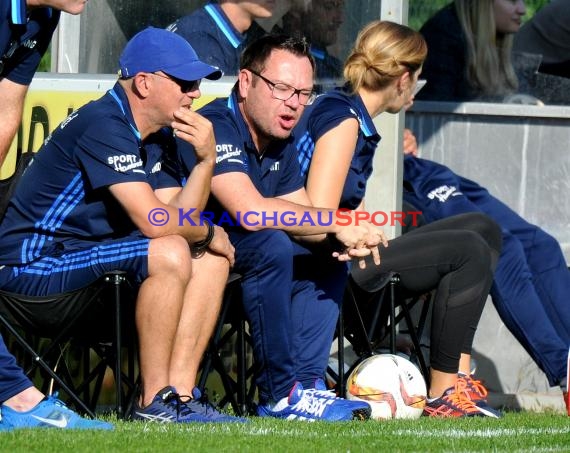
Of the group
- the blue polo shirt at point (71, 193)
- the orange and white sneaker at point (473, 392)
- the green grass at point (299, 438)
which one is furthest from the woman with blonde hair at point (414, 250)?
the blue polo shirt at point (71, 193)

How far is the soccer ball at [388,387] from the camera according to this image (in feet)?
20.4

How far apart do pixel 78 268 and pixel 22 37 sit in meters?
1.04

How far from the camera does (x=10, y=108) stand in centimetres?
605

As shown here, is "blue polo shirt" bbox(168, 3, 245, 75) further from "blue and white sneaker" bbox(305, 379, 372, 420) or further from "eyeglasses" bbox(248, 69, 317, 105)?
"blue and white sneaker" bbox(305, 379, 372, 420)

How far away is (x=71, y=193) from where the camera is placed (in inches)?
225

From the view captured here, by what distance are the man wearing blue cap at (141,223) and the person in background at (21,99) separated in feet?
1.10

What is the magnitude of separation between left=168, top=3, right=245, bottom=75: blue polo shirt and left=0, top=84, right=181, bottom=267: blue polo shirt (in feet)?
4.52

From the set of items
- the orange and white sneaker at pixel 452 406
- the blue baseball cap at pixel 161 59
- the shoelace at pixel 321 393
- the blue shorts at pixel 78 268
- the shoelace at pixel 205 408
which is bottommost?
the orange and white sneaker at pixel 452 406

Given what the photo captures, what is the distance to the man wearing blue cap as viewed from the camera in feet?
18.1

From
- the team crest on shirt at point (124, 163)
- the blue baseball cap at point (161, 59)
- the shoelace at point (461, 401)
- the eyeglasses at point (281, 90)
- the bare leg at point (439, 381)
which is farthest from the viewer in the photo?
the bare leg at point (439, 381)

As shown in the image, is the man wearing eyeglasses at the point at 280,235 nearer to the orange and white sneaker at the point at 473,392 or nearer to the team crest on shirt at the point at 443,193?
the orange and white sneaker at the point at 473,392

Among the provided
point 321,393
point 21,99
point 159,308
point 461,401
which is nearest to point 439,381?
point 461,401

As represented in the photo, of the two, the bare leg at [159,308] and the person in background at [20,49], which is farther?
the person in background at [20,49]

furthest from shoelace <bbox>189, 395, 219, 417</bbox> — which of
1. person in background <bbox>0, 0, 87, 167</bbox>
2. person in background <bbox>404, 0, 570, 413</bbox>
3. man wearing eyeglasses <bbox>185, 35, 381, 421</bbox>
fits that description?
person in background <bbox>404, 0, 570, 413</bbox>
